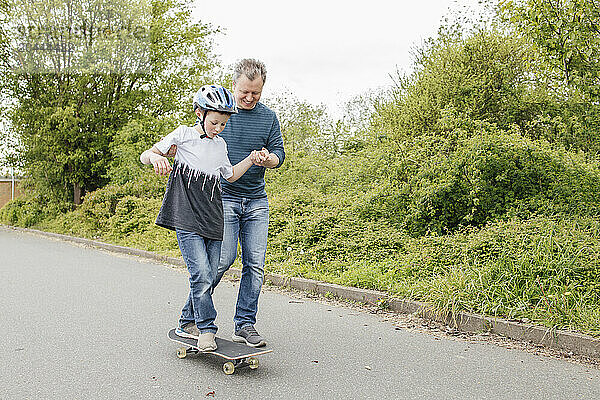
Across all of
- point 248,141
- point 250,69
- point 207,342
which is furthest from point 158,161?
point 207,342

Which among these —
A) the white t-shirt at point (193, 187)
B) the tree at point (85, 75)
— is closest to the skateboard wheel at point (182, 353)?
the white t-shirt at point (193, 187)

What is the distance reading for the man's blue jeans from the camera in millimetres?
4965

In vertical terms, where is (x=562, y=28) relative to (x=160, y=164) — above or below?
above

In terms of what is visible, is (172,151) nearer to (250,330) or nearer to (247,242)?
(247,242)

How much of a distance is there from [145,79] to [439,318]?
60.2ft

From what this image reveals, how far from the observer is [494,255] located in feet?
24.5

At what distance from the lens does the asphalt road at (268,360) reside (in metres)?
4.24

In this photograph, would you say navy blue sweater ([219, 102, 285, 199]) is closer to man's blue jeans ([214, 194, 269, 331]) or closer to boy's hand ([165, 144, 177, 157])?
man's blue jeans ([214, 194, 269, 331])

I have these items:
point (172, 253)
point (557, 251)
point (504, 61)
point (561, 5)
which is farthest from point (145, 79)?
point (557, 251)

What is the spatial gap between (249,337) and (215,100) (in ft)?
6.24

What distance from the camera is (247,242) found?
5.05 meters

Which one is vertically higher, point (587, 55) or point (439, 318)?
point (587, 55)

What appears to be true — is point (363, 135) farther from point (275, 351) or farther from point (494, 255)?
point (275, 351)

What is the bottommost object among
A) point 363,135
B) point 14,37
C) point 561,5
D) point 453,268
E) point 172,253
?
point 172,253
